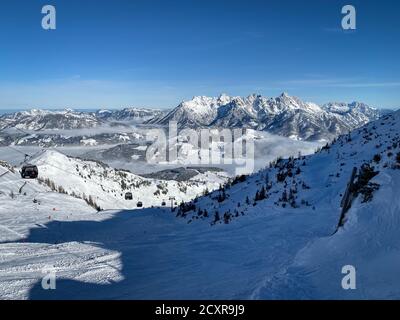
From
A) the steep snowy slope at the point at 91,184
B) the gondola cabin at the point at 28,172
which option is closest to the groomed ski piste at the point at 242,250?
the gondola cabin at the point at 28,172

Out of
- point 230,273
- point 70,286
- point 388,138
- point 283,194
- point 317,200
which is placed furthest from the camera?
point 388,138

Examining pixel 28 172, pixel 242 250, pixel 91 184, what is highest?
pixel 242 250

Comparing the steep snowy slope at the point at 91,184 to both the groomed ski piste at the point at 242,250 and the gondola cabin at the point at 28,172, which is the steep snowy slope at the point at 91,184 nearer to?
the gondola cabin at the point at 28,172

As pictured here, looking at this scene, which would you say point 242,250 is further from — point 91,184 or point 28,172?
point 91,184

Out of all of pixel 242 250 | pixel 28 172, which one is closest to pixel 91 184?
pixel 28 172

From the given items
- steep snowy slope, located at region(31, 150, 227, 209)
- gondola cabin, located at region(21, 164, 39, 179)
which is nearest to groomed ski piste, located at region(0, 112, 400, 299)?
gondola cabin, located at region(21, 164, 39, 179)

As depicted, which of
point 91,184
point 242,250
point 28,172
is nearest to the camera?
point 242,250

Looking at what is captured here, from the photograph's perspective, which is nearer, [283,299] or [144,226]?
[283,299]
